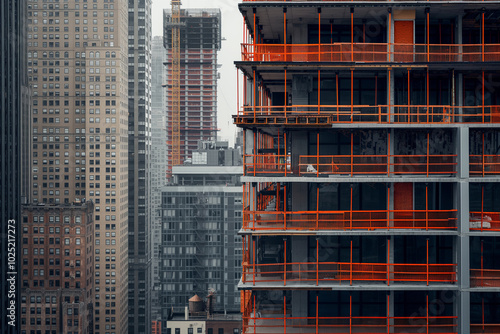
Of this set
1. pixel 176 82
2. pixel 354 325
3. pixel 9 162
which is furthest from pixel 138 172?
pixel 354 325

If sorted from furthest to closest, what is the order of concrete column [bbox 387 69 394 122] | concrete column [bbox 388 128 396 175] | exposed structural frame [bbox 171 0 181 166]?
exposed structural frame [bbox 171 0 181 166]
concrete column [bbox 387 69 394 122]
concrete column [bbox 388 128 396 175]

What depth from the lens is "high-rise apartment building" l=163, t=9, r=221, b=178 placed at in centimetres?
19238

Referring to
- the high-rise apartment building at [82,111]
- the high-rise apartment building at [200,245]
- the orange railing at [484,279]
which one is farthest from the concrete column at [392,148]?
the high-rise apartment building at [82,111]

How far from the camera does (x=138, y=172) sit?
17600 cm

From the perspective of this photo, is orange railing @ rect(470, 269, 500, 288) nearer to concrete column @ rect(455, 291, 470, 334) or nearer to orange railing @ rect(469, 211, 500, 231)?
concrete column @ rect(455, 291, 470, 334)

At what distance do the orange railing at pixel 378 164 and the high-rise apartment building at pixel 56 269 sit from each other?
→ 11749 centimetres

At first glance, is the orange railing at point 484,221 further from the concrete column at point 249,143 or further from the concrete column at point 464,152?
the concrete column at point 249,143

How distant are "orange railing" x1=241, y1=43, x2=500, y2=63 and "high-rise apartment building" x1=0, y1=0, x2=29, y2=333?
86.4 metres

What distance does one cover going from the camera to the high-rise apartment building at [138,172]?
17350cm

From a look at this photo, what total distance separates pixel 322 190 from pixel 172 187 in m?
118

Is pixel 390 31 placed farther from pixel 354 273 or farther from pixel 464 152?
pixel 354 273

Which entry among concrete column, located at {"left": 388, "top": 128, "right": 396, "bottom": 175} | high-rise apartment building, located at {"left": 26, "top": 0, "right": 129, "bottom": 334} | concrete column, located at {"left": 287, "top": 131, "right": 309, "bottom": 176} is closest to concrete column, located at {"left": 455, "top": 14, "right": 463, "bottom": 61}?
concrete column, located at {"left": 388, "top": 128, "right": 396, "bottom": 175}

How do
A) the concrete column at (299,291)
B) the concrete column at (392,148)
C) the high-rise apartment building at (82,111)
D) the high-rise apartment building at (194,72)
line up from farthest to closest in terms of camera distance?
1. the high-rise apartment building at (194,72)
2. the high-rise apartment building at (82,111)
3. the concrete column at (299,291)
4. the concrete column at (392,148)

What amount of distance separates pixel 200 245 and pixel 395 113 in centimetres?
11809
